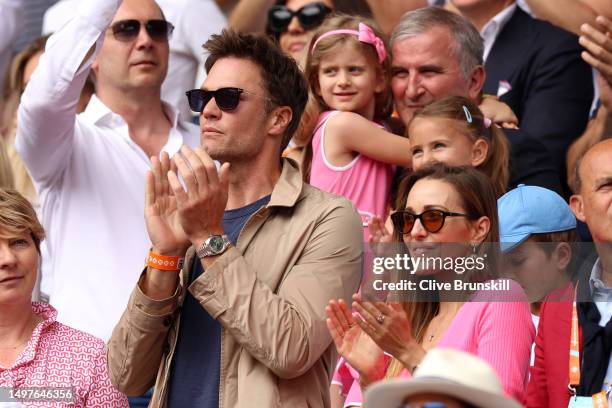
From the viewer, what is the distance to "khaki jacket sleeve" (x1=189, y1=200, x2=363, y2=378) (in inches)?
176

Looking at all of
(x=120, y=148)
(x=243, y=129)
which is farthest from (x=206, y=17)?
(x=243, y=129)

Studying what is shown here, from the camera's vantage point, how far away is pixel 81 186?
20.5 feet

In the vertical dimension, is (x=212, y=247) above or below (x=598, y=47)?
below

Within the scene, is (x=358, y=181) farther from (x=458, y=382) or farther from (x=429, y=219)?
(x=458, y=382)

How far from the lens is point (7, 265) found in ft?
16.5

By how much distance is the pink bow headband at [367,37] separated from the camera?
6.25 metres

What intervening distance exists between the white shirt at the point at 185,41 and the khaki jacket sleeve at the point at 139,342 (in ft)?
10.2

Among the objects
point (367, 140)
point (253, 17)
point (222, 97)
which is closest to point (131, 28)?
point (367, 140)

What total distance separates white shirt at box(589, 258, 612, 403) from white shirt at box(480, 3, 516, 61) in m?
2.43

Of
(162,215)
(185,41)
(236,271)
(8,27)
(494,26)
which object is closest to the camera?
(236,271)

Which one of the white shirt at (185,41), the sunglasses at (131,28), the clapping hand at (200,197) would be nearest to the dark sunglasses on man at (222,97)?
the clapping hand at (200,197)

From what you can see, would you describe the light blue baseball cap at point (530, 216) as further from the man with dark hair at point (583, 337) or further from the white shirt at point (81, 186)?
the white shirt at point (81, 186)

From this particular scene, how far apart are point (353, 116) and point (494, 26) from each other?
1.43m

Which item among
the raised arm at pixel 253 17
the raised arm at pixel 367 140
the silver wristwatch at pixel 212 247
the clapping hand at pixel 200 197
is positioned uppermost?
the clapping hand at pixel 200 197
